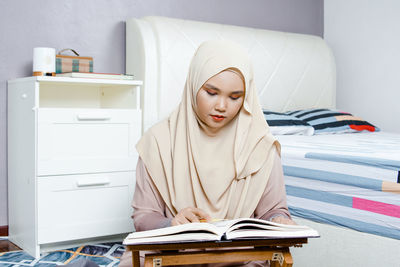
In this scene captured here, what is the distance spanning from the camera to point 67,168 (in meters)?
2.41

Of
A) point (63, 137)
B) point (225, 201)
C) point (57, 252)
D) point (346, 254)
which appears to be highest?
point (63, 137)

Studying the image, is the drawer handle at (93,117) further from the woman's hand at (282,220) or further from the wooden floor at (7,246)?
the woman's hand at (282,220)

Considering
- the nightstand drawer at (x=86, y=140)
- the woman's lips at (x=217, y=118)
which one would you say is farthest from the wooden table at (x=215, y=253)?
the nightstand drawer at (x=86, y=140)

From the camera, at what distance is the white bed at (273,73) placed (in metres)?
1.82

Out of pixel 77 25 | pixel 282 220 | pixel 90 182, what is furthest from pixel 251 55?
pixel 282 220

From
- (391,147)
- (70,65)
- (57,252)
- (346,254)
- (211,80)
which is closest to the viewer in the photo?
(211,80)

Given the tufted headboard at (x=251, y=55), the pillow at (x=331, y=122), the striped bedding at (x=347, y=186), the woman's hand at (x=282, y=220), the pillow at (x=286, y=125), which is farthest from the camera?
the pillow at (x=331, y=122)

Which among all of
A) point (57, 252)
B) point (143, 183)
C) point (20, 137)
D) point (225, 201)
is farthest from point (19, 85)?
point (225, 201)

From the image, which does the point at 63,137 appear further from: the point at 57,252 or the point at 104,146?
the point at 57,252

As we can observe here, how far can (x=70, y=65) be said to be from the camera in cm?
264

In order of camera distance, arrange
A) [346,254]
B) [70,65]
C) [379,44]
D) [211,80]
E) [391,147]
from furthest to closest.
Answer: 1. [379,44]
2. [70,65]
3. [391,147]
4. [346,254]
5. [211,80]

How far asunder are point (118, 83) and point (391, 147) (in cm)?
137

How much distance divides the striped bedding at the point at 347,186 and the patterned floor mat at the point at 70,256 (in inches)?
35.8

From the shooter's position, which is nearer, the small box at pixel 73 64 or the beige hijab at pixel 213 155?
the beige hijab at pixel 213 155
